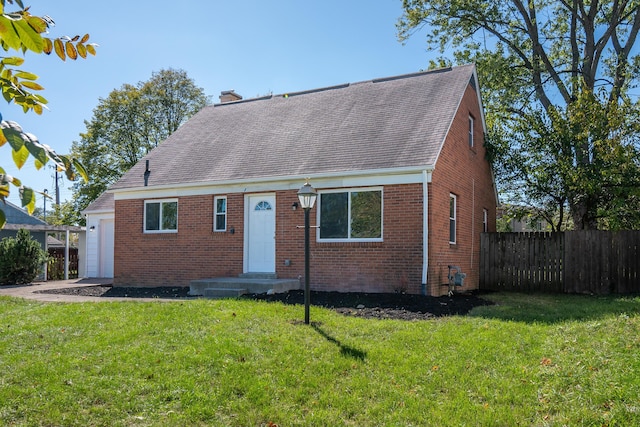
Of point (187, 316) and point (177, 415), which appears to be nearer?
point (177, 415)

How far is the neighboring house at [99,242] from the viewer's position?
21438 millimetres

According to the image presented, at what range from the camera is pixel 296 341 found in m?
7.57

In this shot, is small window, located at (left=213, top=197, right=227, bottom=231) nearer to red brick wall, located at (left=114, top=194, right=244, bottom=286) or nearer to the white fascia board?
red brick wall, located at (left=114, top=194, right=244, bottom=286)

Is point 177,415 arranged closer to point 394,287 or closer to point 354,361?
point 354,361

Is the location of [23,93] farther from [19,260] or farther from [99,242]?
[99,242]

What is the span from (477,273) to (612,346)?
997cm

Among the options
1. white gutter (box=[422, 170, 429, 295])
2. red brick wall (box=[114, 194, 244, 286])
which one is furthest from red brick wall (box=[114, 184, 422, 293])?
white gutter (box=[422, 170, 429, 295])

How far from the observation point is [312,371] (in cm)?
657

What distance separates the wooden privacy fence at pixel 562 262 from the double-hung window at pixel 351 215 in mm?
5505

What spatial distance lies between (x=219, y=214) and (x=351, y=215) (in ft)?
13.9

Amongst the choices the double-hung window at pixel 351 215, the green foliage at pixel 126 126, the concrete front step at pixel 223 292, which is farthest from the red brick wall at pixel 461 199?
the green foliage at pixel 126 126

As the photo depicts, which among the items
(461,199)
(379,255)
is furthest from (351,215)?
(461,199)

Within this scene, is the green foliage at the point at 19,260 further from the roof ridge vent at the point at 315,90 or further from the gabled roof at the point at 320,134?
the roof ridge vent at the point at 315,90

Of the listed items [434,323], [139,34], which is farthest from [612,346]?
[139,34]
